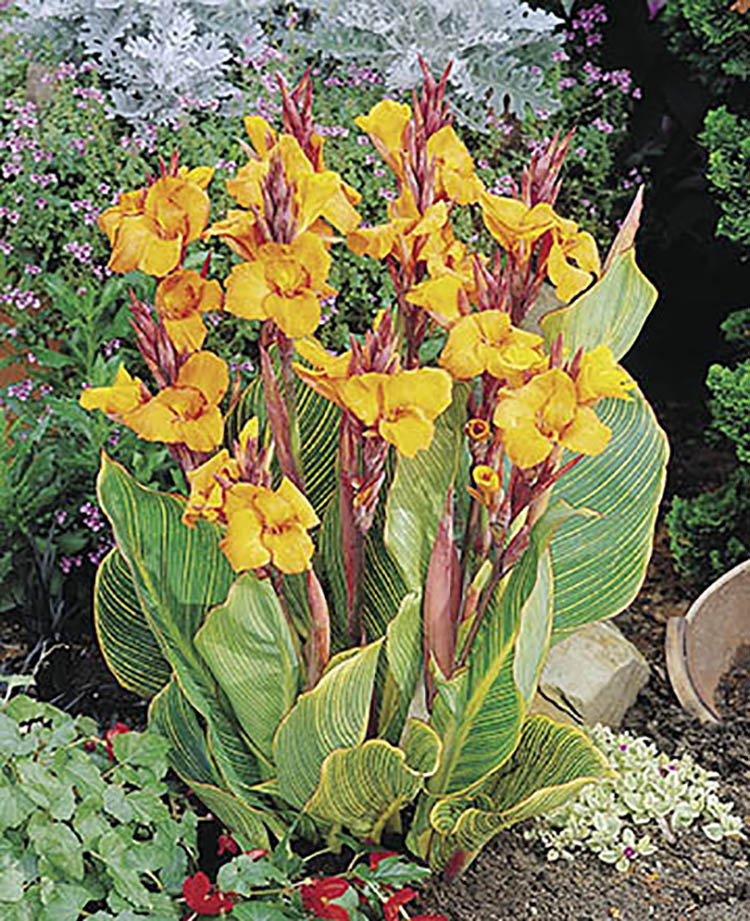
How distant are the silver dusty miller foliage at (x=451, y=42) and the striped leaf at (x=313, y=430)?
1170 millimetres

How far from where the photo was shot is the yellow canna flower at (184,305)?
162 cm

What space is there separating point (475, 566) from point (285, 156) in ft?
2.09

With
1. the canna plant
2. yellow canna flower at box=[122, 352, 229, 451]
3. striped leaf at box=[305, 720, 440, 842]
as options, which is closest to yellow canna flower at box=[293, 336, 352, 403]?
the canna plant

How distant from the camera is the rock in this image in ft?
7.86

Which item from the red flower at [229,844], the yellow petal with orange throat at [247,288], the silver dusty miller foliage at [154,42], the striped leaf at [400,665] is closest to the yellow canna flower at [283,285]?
the yellow petal with orange throat at [247,288]

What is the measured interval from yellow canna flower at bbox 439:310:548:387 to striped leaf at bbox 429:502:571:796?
21 cm

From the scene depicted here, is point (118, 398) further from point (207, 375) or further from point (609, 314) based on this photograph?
point (609, 314)

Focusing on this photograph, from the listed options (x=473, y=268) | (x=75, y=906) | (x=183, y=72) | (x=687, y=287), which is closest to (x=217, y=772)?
(x=75, y=906)

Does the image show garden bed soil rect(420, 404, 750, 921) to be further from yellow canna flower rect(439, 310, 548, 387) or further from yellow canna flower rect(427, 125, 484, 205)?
yellow canna flower rect(427, 125, 484, 205)

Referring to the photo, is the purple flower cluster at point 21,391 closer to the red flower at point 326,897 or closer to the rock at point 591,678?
the rock at point 591,678

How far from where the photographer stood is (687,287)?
3.80 meters

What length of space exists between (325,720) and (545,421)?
53cm

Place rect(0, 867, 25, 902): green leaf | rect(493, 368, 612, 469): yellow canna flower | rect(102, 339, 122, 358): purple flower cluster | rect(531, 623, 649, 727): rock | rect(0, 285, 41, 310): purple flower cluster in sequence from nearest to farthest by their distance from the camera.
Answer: rect(493, 368, 612, 469): yellow canna flower
rect(0, 867, 25, 902): green leaf
rect(531, 623, 649, 727): rock
rect(102, 339, 122, 358): purple flower cluster
rect(0, 285, 41, 310): purple flower cluster

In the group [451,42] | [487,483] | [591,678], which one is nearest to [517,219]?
[487,483]
